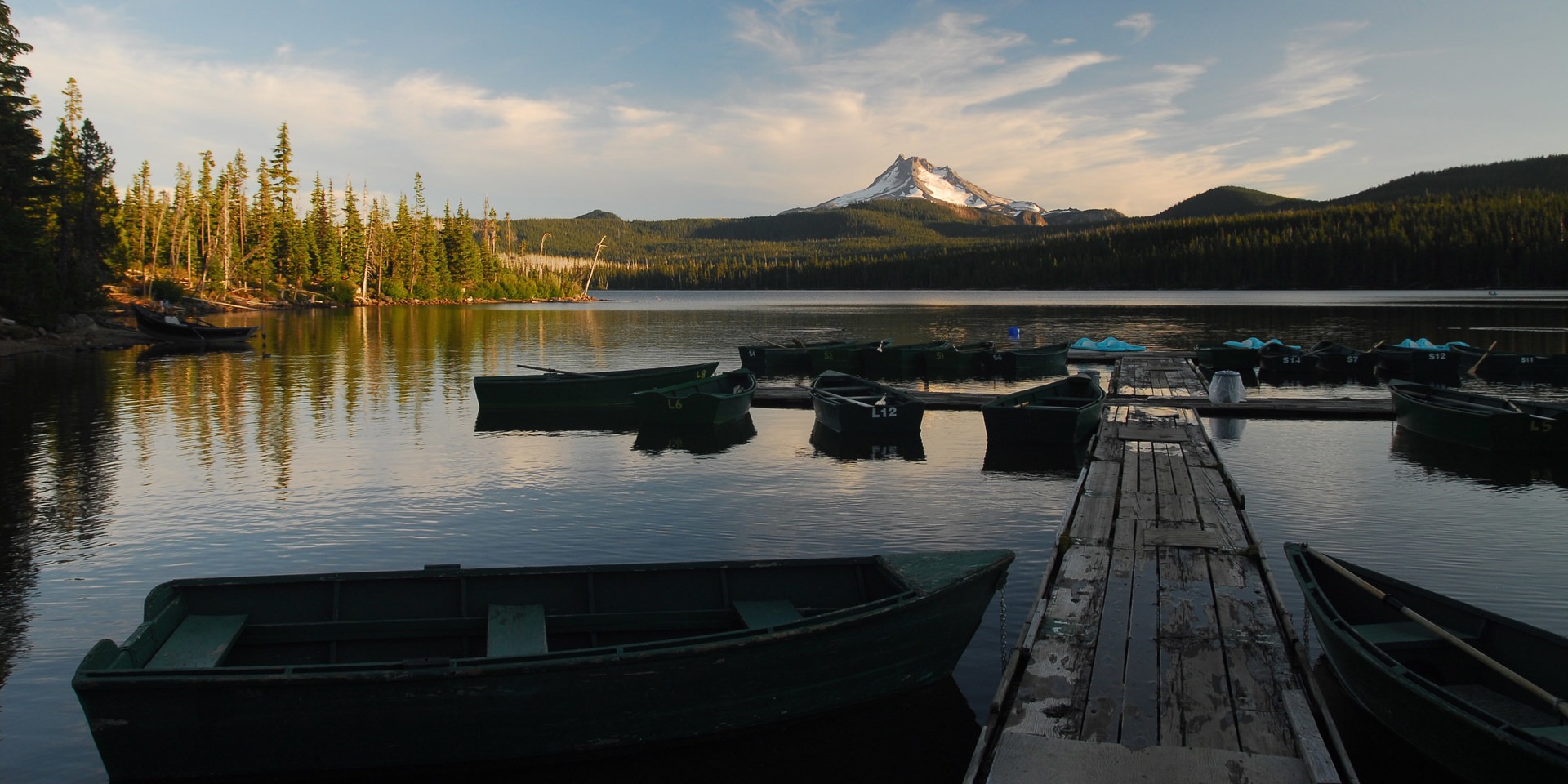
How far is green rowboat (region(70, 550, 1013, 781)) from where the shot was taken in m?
6.99

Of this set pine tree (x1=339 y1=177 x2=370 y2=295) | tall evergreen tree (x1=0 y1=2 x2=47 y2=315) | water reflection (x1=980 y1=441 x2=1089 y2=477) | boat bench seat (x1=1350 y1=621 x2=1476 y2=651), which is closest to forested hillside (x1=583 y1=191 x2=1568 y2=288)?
pine tree (x1=339 y1=177 x2=370 y2=295)

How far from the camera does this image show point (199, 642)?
7934 millimetres

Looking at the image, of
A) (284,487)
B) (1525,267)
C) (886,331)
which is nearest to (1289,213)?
(1525,267)

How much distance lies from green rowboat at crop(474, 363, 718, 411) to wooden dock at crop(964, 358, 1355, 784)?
63.4 feet

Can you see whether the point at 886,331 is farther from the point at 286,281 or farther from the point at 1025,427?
the point at 286,281

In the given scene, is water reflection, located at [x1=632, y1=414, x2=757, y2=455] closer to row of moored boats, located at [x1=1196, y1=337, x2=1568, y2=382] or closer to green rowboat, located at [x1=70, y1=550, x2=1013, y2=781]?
green rowboat, located at [x1=70, y1=550, x2=1013, y2=781]

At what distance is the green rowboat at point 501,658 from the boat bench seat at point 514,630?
0.07ft

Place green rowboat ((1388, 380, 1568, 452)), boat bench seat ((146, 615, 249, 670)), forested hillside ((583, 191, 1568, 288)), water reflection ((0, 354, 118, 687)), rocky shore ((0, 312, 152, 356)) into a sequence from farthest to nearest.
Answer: forested hillside ((583, 191, 1568, 288)), rocky shore ((0, 312, 152, 356)), green rowboat ((1388, 380, 1568, 452)), water reflection ((0, 354, 118, 687)), boat bench seat ((146, 615, 249, 670))

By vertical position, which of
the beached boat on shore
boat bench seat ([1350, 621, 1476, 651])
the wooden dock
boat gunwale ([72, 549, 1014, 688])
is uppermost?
the beached boat on shore

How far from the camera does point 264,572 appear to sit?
43.0 ft

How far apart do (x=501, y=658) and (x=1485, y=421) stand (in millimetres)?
22044

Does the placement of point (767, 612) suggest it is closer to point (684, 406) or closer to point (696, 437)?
point (696, 437)

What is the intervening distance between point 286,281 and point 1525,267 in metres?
166

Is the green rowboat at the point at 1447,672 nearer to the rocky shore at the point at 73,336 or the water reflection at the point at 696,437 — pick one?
the water reflection at the point at 696,437
